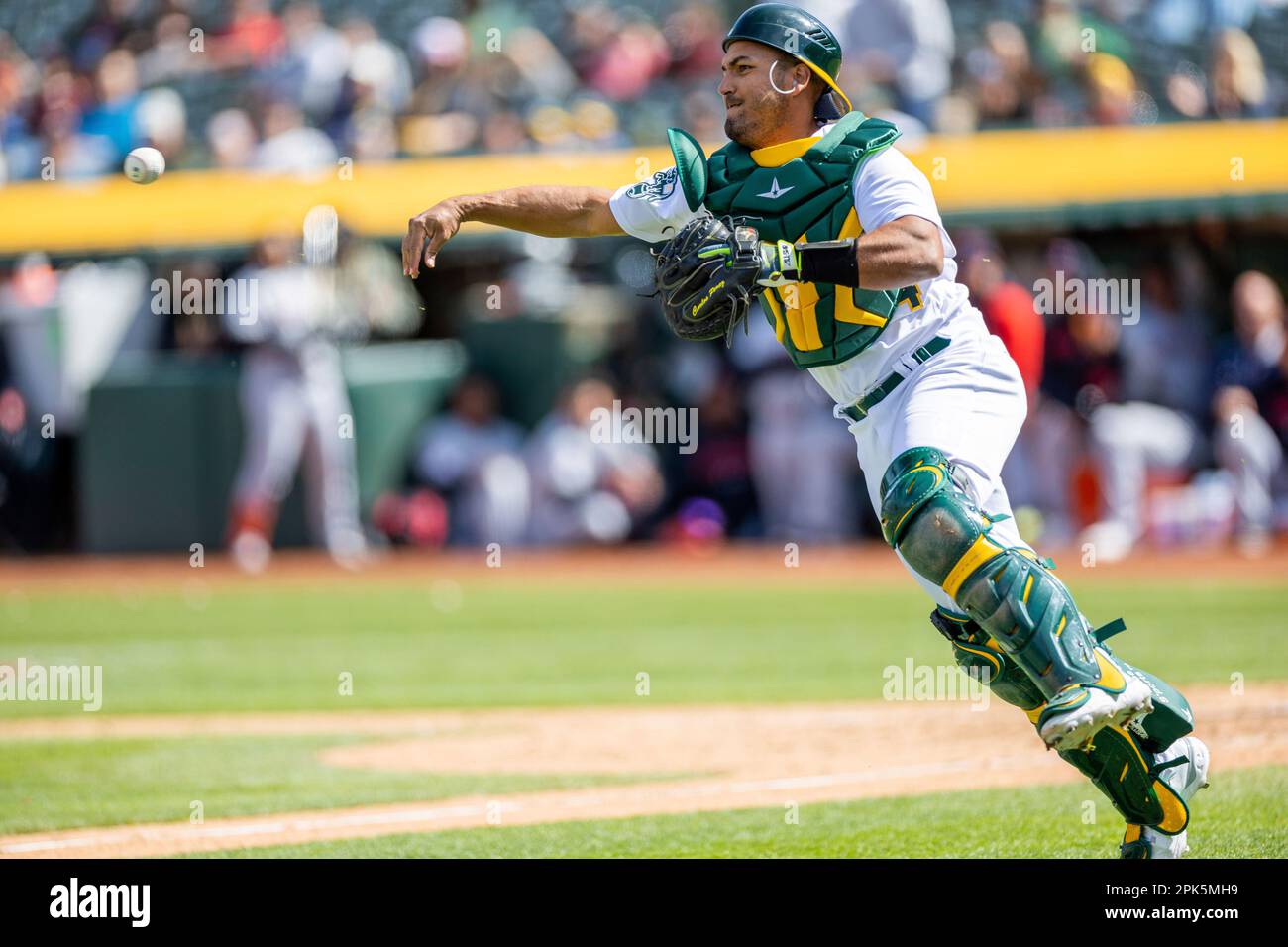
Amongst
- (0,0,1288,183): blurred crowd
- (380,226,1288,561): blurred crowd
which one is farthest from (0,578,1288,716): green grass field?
(0,0,1288,183): blurred crowd

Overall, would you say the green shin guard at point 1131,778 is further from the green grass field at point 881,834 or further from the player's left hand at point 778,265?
the player's left hand at point 778,265

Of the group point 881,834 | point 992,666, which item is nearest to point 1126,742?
point 992,666

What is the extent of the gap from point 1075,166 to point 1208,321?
1.79m

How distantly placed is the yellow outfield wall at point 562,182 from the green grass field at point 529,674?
11.1ft

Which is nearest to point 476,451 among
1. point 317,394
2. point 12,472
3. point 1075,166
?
point 317,394

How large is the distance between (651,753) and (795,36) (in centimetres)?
332

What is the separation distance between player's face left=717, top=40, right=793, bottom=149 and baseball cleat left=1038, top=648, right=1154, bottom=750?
1.78m

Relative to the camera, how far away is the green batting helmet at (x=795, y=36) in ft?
16.0

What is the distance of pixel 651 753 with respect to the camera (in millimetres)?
7137

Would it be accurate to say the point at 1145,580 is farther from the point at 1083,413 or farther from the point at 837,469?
the point at 837,469

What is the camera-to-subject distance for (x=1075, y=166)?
13.6m

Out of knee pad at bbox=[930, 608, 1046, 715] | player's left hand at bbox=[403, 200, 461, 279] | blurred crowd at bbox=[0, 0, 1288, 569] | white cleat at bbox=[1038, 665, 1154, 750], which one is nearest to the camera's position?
white cleat at bbox=[1038, 665, 1154, 750]

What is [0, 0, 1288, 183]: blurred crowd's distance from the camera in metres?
14.2

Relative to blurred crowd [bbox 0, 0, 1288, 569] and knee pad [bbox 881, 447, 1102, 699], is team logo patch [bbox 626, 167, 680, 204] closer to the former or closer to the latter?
knee pad [bbox 881, 447, 1102, 699]
